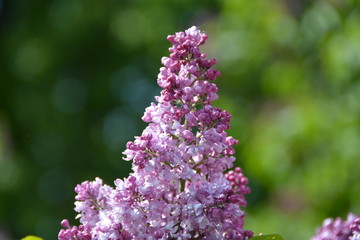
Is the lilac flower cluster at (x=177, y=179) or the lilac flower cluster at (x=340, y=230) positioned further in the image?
the lilac flower cluster at (x=340, y=230)

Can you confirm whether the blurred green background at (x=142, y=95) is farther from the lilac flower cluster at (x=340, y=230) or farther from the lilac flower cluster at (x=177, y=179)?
the lilac flower cluster at (x=177, y=179)

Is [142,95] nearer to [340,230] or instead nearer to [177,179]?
[340,230]

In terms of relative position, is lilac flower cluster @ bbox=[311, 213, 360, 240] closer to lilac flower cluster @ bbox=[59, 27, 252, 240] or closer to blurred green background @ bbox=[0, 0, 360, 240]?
lilac flower cluster @ bbox=[59, 27, 252, 240]

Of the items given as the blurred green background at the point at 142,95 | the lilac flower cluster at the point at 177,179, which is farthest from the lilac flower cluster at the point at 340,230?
the blurred green background at the point at 142,95

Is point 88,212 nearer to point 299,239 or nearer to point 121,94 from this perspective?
point 299,239

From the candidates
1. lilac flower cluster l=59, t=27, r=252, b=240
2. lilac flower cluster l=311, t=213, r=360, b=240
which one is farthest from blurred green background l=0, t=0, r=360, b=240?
lilac flower cluster l=59, t=27, r=252, b=240

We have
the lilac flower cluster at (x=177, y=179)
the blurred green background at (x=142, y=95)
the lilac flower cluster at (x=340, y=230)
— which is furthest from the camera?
the blurred green background at (x=142, y=95)

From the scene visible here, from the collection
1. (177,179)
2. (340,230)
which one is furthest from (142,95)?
(177,179)
